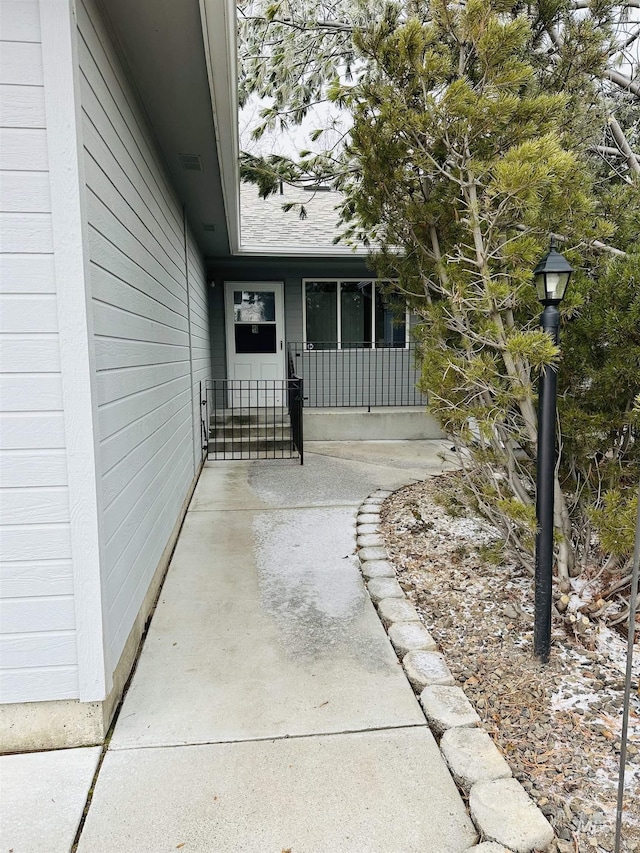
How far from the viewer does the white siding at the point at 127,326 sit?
1989 mm

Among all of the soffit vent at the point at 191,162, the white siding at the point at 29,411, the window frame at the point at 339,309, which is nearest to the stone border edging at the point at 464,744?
the white siding at the point at 29,411

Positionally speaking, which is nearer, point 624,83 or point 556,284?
point 556,284

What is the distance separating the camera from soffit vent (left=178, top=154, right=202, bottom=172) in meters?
3.86

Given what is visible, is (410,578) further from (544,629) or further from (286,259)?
(286,259)

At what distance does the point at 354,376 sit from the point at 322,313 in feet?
4.03

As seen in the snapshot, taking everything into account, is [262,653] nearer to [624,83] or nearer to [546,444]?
[546,444]

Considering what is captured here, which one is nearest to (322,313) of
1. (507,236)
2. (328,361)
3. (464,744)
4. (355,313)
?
(355,313)

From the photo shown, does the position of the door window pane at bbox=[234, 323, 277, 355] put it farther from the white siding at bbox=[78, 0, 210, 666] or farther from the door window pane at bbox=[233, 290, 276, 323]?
the white siding at bbox=[78, 0, 210, 666]

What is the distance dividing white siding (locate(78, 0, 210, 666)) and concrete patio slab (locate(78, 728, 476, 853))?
51 cm

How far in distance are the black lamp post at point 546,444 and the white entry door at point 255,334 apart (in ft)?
22.9

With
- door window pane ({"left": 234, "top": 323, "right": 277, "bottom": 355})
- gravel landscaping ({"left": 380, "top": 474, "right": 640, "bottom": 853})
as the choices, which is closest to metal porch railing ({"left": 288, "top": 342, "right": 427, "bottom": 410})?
door window pane ({"left": 234, "top": 323, "right": 277, "bottom": 355})

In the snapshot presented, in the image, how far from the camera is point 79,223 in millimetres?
1741

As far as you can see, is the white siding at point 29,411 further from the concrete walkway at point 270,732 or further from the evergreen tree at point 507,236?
the evergreen tree at point 507,236

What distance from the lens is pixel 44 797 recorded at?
1655 mm
